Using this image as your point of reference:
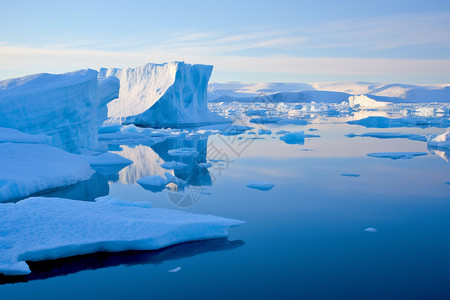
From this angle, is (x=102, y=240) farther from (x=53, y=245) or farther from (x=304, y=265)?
(x=304, y=265)

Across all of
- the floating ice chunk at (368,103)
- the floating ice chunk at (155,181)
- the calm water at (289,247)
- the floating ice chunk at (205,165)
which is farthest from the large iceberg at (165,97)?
the floating ice chunk at (368,103)

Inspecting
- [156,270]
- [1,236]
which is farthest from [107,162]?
[156,270]

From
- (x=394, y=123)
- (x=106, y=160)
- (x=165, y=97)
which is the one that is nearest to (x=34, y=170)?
(x=106, y=160)

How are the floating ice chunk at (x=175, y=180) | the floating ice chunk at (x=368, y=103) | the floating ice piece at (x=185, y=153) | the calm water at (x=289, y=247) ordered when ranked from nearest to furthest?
the calm water at (x=289, y=247), the floating ice chunk at (x=175, y=180), the floating ice piece at (x=185, y=153), the floating ice chunk at (x=368, y=103)

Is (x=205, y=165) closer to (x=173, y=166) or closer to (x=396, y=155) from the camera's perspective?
(x=173, y=166)

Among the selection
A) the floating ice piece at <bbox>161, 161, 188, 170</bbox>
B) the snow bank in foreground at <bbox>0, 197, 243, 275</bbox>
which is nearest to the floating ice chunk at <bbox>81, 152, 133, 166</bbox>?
the floating ice piece at <bbox>161, 161, 188, 170</bbox>

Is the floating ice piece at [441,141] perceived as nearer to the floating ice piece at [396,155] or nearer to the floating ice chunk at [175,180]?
the floating ice piece at [396,155]

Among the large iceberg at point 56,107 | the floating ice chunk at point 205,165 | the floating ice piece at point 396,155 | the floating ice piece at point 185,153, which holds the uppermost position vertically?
the large iceberg at point 56,107

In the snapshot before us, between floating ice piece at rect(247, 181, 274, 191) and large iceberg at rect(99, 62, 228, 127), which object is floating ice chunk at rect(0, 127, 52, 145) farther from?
large iceberg at rect(99, 62, 228, 127)
